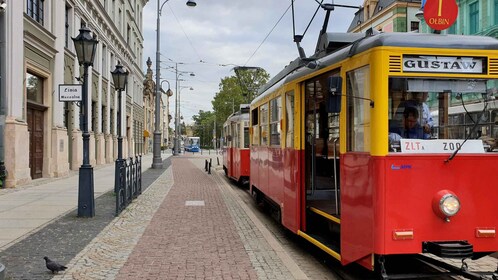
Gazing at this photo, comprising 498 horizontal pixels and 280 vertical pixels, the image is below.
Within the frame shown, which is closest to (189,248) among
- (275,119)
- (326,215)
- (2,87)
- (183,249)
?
(183,249)

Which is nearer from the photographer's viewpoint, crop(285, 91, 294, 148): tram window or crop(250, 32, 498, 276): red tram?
crop(250, 32, 498, 276): red tram

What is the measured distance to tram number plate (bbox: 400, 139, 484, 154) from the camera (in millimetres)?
4535

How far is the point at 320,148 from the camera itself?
751 centimetres

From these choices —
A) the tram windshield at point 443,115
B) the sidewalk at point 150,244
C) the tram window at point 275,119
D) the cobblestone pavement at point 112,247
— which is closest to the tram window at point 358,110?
the tram windshield at point 443,115

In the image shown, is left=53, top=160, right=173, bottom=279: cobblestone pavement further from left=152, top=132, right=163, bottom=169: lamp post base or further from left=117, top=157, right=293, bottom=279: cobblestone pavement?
left=152, top=132, right=163, bottom=169: lamp post base

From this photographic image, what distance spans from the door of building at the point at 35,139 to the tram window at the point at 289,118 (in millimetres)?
12240

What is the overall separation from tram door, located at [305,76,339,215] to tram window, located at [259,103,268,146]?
1.79 meters

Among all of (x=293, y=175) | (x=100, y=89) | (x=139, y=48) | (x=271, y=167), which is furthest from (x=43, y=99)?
(x=139, y=48)

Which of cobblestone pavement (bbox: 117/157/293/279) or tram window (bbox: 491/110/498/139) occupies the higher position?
tram window (bbox: 491/110/498/139)

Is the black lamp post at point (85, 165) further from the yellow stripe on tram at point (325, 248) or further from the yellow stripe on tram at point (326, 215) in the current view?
the yellow stripe on tram at point (326, 215)

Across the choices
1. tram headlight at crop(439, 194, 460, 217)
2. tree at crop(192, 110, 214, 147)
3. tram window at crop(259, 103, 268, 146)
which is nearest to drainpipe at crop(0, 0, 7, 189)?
tram window at crop(259, 103, 268, 146)

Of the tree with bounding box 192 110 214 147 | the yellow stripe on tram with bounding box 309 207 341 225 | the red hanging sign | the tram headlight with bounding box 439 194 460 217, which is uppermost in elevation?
the tree with bounding box 192 110 214 147

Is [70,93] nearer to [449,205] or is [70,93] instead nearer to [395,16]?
[449,205]

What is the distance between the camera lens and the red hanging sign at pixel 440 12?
16.2ft
